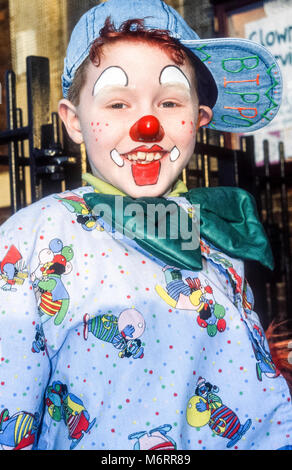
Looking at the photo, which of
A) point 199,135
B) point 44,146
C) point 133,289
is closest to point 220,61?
point 133,289

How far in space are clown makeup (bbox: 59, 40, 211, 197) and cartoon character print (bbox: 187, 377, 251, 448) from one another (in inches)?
16.5

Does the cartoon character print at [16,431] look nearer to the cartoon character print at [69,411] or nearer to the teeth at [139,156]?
the cartoon character print at [69,411]

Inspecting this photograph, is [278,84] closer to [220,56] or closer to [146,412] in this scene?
[220,56]

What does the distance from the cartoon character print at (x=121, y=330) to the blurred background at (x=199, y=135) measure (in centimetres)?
80

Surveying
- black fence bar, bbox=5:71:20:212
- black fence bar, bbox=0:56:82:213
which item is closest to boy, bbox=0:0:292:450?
black fence bar, bbox=0:56:82:213

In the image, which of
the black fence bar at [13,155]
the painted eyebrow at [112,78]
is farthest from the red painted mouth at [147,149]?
the black fence bar at [13,155]

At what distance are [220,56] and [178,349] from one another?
0.70 m

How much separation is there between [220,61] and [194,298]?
588 millimetres

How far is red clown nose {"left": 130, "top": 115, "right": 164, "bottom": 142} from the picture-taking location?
3.61 feet

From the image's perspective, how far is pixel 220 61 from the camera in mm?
1312

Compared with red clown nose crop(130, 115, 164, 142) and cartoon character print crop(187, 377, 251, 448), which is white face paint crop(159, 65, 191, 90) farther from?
cartoon character print crop(187, 377, 251, 448)

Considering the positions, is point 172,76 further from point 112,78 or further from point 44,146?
point 44,146
